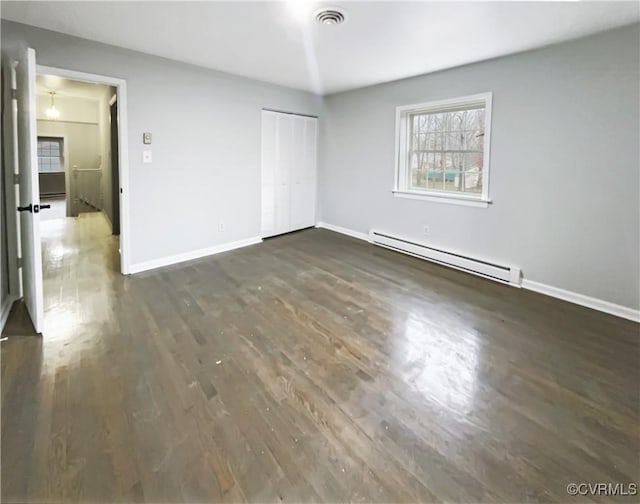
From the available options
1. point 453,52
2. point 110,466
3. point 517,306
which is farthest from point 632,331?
point 110,466

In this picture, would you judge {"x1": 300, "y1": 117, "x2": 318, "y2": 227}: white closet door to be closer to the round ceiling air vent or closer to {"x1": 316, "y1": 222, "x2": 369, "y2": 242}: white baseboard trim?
{"x1": 316, "y1": 222, "x2": 369, "y2": 242}: white baseboard trim

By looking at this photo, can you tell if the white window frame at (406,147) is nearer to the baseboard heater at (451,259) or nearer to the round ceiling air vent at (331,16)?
the baseboard heater at (451,259)

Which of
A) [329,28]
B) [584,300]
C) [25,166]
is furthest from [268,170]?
[584,300]

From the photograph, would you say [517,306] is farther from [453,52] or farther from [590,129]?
[453,52]

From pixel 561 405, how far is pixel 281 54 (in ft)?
13.0

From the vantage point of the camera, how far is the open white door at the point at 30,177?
8.13 ft

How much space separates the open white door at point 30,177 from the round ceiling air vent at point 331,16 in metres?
2.07

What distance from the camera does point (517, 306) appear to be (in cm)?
341

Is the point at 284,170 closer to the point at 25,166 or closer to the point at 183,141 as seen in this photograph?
the point at 183,141

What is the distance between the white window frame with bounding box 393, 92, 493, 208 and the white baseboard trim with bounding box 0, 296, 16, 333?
14.9 ft

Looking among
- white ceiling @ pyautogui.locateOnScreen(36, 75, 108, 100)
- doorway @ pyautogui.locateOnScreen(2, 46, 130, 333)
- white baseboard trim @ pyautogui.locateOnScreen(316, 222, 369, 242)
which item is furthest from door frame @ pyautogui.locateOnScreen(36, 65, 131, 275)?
white baseboard trim @ pyautogui.locateOnScreen(316, 222, 369, 242)

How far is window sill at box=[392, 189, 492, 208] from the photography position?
4215 millimetres

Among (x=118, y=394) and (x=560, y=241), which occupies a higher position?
(x=560, y=241)

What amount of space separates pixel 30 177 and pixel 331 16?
2.54 m
